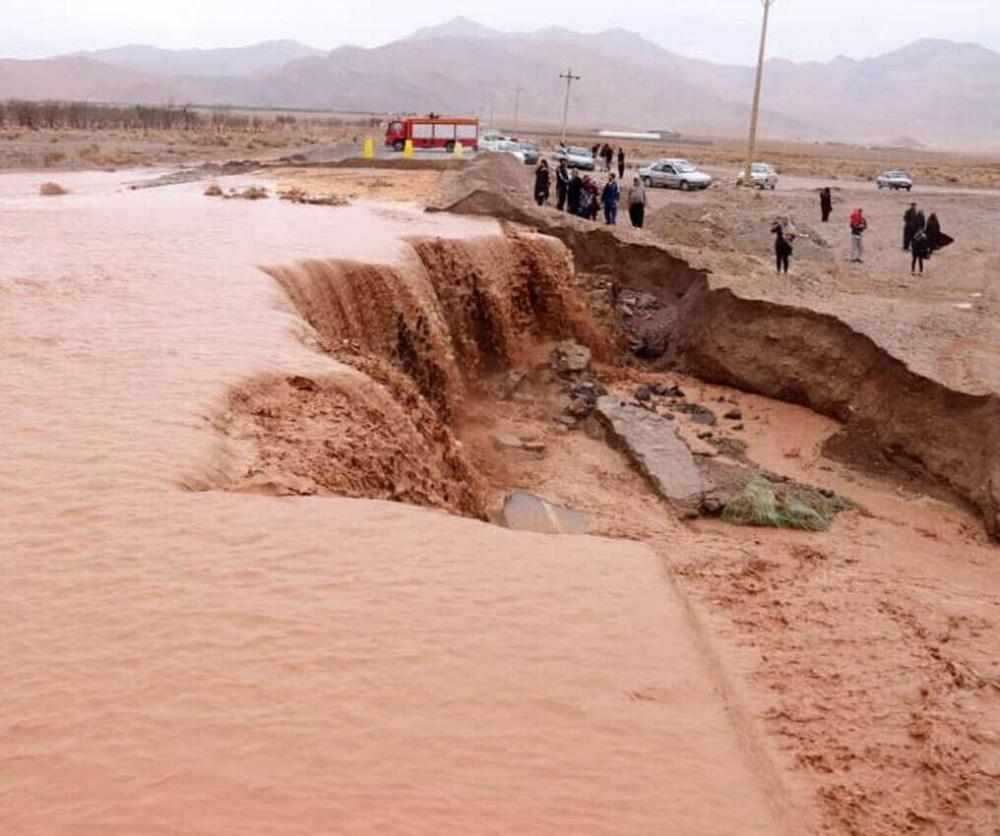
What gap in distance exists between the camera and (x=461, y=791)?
13.5 feet

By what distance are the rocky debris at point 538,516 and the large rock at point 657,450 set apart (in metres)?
1.73

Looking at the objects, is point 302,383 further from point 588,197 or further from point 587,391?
point 588,197

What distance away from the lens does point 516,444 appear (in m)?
12.7

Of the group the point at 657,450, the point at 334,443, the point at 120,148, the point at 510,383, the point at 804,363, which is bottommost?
the point at 657,450

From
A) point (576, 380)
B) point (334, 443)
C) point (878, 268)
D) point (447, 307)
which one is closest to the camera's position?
point (334, 443)

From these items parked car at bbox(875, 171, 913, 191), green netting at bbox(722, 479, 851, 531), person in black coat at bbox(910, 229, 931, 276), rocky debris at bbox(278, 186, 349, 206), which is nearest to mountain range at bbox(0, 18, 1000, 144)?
parked car at bbox(875, 171, 913, 191)

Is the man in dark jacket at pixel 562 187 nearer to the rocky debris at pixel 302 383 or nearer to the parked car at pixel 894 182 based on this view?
the rocky debris at pixel 302 383

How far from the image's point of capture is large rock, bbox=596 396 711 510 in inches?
455

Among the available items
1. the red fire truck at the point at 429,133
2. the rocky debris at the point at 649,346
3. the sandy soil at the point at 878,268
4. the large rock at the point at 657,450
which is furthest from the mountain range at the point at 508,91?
the large rock at the point at 657,450

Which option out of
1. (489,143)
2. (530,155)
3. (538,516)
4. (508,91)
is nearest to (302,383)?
(538,516)

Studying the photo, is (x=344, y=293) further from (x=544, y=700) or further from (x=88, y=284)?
(x=544, y=700)

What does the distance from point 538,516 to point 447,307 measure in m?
5.80

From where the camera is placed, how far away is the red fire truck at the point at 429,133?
141ft

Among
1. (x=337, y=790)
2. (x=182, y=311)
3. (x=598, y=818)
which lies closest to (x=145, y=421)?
(x=182, y=311)
